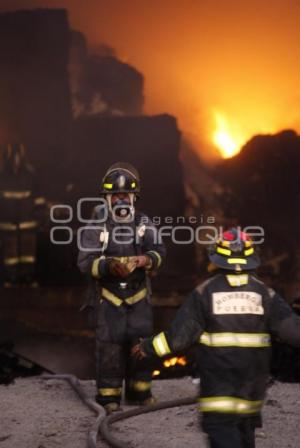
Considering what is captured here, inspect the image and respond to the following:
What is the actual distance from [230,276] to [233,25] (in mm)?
12779

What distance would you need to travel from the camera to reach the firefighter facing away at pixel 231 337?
3.62 metres

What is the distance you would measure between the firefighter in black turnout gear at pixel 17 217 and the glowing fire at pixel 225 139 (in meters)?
4.40

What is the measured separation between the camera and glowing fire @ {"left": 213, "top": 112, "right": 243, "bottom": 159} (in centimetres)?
1548

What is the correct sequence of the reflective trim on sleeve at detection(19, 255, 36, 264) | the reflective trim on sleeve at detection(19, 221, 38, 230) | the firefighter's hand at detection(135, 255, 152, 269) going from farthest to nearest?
the reflective trim on sleeve at detection(19, 255, 36, 264)
the reflective trim on sleeve at detection(19, 221, 38, 230)
the firefighter's hand at detection(135, 255, 152, 269)

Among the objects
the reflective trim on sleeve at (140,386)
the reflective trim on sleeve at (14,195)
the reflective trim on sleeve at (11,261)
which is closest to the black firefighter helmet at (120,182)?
the reflective trim on sleeve at (140,386)

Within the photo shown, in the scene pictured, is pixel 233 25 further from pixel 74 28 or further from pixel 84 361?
pixel 84 361

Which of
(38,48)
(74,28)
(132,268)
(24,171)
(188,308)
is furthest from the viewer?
(74,28)

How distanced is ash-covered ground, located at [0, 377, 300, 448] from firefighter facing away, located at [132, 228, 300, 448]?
1.27 m

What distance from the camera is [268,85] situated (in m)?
15.5

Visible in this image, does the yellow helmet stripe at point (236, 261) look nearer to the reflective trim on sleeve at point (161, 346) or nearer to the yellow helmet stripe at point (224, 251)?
the yellow helmet stripe at point (224, 251)

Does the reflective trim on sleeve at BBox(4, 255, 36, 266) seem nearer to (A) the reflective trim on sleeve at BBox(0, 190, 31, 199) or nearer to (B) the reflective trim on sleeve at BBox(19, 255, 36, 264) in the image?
(B) the reflective trim on sleeve at BBox(19, 255, 36, 264)

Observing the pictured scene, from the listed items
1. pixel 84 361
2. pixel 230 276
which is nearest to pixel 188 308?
pixel 230 276

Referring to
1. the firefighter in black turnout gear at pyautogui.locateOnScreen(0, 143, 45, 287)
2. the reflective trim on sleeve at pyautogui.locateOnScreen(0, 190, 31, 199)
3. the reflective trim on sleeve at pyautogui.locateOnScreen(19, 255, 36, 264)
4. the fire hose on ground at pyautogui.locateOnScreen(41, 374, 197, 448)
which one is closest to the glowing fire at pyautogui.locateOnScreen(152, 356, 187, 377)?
the fire hose on ground at pyautogui.locateOnScreen(41, 374, 197, 448)

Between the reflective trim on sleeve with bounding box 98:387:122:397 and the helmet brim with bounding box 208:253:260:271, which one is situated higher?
the helmet brim with bounding box 208:253:260:271
